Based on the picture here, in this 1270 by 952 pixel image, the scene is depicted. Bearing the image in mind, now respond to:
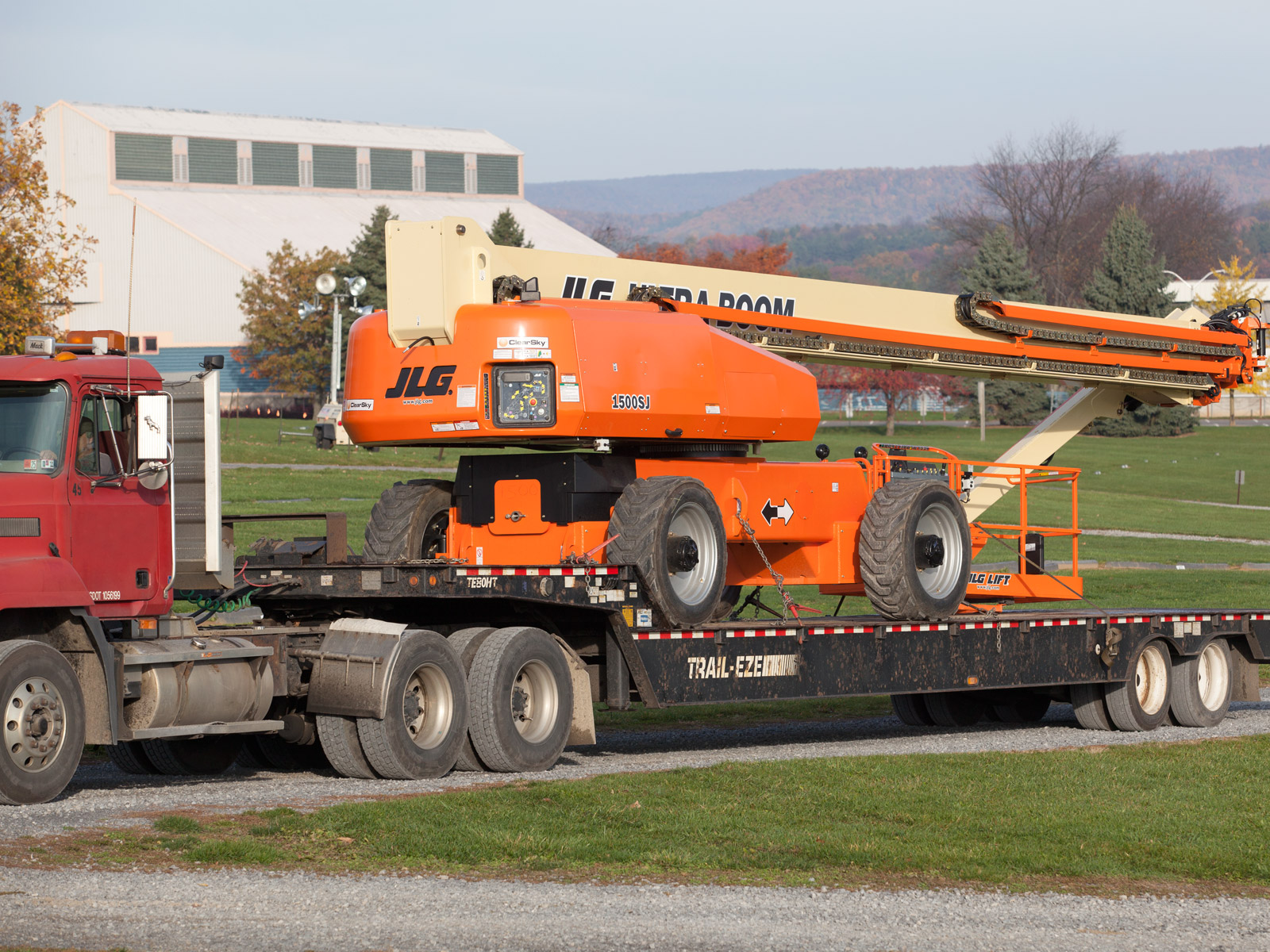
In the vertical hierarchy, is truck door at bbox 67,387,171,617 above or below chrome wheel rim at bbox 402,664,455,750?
above

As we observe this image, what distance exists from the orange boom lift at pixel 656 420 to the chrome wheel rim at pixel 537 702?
0.98m

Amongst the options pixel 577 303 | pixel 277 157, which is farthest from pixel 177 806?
pixel 277 157

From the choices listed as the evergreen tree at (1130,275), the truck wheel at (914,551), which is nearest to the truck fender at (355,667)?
the truck wheel at (914,551)

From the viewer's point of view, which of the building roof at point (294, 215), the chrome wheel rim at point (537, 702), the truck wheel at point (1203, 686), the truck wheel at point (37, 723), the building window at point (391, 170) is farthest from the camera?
the building window at point (391, 170)

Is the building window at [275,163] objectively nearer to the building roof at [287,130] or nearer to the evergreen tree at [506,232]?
the building roof at [287,130]

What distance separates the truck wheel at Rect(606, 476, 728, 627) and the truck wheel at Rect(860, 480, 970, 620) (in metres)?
1.78

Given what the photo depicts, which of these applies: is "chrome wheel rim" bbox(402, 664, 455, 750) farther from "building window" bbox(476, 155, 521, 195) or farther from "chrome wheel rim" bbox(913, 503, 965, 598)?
"building window" bbox(476, 155, 521, 195)

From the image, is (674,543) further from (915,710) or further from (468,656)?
(915,710)

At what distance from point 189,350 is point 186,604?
246 feet

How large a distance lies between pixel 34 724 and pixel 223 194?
288ft

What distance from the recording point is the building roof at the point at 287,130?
9238 cm

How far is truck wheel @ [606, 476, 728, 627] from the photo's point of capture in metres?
13.0

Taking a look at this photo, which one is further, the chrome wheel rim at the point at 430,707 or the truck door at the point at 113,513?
the chrome wheel rim at the point at 430,707

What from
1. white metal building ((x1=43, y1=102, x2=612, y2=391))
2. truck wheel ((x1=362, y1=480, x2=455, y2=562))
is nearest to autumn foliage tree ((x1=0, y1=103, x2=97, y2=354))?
truck wheel ((x1=362, y1=480, x2=455, y2=562))
